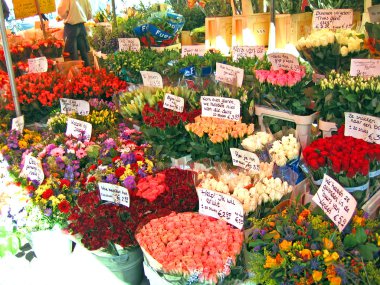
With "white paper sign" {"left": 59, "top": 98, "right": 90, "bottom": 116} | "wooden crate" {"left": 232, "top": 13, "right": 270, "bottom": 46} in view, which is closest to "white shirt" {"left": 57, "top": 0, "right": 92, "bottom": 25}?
"wooden crate" {"left": 232, "top": 13, "right": 270, "bottom": 46}

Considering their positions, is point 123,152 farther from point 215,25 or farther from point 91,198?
point 215,25

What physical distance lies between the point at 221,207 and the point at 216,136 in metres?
0.57

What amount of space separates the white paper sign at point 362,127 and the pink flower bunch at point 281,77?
41cm

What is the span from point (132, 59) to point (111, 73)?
0.94 feet

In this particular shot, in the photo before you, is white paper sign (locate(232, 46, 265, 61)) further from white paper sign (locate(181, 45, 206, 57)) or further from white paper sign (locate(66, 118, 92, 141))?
white paper sign (locate(66, 118, 92, 141))

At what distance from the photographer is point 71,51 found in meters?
6.45

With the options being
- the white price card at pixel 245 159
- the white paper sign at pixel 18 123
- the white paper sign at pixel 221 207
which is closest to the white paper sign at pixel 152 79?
the white paper sign at pixel 18 123

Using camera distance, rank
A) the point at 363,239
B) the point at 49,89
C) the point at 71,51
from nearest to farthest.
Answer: the point at 363,239 → the point at 49,89 → the point at 71,51

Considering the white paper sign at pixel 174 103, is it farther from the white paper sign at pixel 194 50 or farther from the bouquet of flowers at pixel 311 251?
the bouquet of flowers at pixel 311 251

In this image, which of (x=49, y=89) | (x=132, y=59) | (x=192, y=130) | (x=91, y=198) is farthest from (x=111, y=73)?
(x=91, y=198)

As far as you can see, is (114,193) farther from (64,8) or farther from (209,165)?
(64,8)

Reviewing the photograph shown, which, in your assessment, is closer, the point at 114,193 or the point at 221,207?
the point at 221,207

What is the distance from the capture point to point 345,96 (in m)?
2.27

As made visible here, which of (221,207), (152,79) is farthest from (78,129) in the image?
(221,207)
